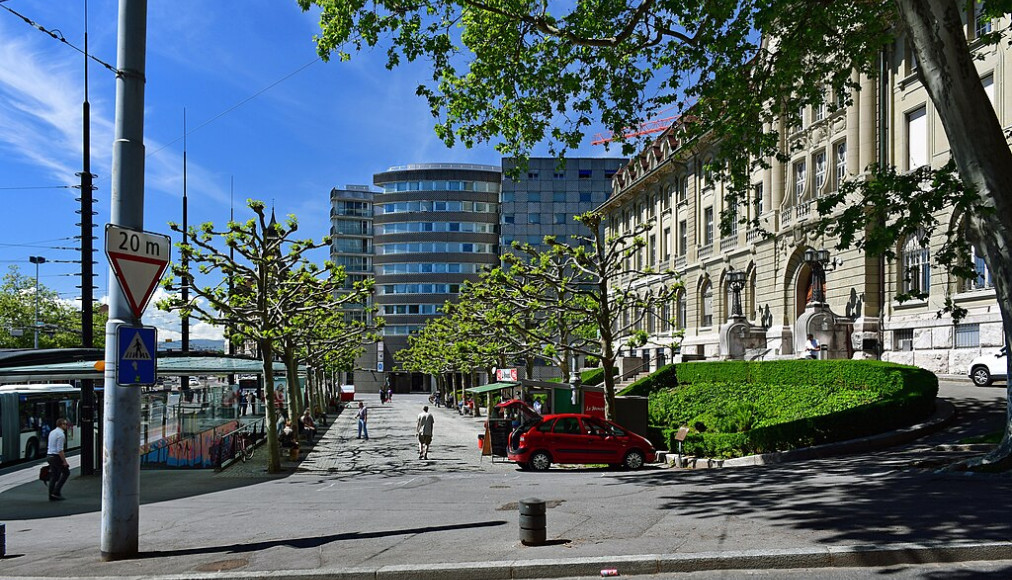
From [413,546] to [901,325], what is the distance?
102ft

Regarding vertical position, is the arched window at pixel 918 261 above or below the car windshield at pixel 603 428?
above

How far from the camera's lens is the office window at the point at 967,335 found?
29.9 metres

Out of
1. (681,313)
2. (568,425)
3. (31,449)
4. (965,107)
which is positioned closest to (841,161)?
(681,313)

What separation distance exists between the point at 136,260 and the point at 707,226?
2034 inches

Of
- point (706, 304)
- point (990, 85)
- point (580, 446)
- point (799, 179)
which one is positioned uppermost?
Result: point (990, 85)

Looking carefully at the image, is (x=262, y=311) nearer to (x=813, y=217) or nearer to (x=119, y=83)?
(x=119, y=83)

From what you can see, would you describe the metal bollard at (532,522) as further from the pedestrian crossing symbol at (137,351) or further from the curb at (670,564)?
the pedestrian crossing symbol at (137,351)

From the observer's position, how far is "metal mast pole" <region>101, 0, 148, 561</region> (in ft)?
28.0

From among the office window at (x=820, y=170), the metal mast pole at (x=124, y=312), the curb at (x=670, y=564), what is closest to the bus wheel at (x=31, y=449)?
the metal mast pole at (x=124, y=312)

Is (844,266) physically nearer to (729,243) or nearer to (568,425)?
(729,243)

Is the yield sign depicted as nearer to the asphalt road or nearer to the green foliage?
A: the asphalt road

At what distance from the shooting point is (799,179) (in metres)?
44.0

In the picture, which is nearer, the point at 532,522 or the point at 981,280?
the point at 532,522

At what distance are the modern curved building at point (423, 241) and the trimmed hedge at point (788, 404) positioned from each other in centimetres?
7561
